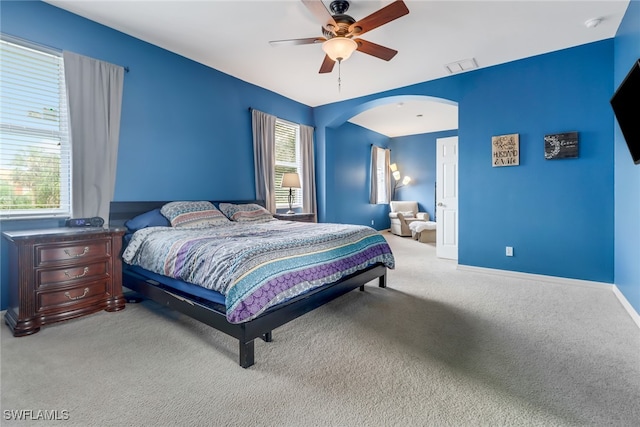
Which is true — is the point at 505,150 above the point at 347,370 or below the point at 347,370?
above

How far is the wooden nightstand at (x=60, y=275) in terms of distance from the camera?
229 centimetres

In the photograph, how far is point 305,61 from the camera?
397 centimetres

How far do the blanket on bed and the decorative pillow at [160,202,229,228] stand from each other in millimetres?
214

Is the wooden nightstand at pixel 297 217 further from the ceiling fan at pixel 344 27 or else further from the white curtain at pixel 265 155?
the ceiling fan at pixel 344 27

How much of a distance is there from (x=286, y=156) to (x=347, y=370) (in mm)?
4222

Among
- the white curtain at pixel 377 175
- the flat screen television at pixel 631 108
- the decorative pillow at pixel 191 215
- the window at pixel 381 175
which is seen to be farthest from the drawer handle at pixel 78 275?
the window at pixel 381 175

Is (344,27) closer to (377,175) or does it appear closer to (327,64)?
(327,64)

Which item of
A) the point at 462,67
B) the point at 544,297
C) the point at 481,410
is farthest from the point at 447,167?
the point at 481,410

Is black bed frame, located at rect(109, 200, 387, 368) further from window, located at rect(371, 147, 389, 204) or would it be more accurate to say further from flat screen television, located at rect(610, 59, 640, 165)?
window, located at rect(371, 147, 389, 204)

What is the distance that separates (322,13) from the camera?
96.1 inches

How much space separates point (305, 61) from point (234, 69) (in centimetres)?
106

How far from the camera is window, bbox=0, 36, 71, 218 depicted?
8.54ft

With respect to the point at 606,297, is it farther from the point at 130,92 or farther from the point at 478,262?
the point at 130,92

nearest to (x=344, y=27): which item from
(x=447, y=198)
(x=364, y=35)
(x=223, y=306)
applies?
(x=364, y=35)
